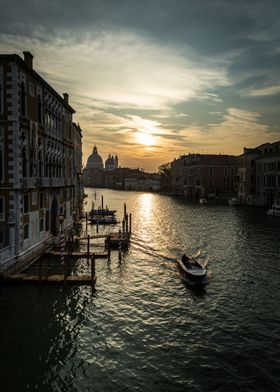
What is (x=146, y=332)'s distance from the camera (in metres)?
16.4

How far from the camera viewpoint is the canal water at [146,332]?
41.9 feet

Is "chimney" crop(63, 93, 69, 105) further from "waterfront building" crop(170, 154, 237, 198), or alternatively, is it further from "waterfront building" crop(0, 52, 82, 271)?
"waterfront building" crop(170, 154, 237, 198)

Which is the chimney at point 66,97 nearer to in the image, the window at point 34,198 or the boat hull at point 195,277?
the window at point 34,198

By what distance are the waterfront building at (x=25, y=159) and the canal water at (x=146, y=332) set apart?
4.40 meters

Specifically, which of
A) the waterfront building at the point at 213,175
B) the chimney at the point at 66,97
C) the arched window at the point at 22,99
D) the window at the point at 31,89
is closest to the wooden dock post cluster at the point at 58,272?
the arched window at the point at 22,99

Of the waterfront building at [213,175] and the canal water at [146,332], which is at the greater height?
the waterfront building at [213,175]

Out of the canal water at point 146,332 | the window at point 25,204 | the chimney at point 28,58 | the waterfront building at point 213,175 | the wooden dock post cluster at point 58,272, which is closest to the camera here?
the canal water at point 146,332

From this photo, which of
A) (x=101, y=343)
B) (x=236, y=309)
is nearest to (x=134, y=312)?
(x=101, y=343)

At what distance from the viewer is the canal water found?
503 inches

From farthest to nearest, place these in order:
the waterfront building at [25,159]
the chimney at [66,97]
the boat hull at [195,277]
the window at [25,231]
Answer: the chimney at [66,97] < the window at [25,231] < the waterfront building at [25,159] < the boat hull at [195,277]

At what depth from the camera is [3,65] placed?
891 inches

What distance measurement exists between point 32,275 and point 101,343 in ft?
33.2

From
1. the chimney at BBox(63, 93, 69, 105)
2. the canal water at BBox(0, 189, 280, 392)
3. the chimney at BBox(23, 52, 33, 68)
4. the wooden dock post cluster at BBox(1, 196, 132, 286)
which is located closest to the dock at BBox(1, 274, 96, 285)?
the wooden dock post cluster at BBox(1, 196, 132, 286)

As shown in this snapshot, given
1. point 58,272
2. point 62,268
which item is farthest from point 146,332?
point 62,268
